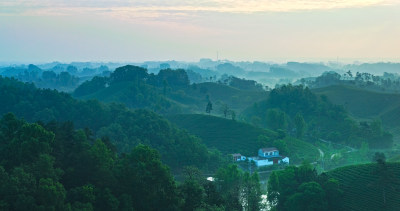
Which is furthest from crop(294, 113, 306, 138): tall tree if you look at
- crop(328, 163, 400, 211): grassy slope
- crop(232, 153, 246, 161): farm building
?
crop(328, 163, 400, 211): grassy slope

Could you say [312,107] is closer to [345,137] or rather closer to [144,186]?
[345,137]

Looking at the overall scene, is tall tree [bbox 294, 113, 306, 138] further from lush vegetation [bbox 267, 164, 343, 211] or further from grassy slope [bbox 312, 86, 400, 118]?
lush vegetation [bbox 267, 164, 343, 211]

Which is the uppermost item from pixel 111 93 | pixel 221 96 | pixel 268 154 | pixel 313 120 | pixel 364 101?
pixel 364 101

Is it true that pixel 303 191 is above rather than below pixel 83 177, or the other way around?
below

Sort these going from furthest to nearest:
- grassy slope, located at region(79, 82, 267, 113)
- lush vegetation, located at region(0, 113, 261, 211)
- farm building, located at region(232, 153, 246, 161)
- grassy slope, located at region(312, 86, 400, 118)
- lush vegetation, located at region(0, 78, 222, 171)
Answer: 1. grassy slope, located at region(79, 82, 267, 113)
2. grassy slope, located at region(312, 86, 400, 118)
3. farm building, located at region(232, 153, 246, 161)
4. lush vegetation, located at region(0, 78, 222, 171)
5. lush vegetation, located at region(0, 113, 261, 211)

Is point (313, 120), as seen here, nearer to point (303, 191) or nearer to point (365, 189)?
point (365, 189)

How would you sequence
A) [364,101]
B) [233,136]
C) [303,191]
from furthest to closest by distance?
[364,101] → [233,136] → [303,191]

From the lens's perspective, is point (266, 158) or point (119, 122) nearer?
point (266, 158)

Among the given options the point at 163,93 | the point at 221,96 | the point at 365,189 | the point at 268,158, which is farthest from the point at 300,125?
the point at 221,96

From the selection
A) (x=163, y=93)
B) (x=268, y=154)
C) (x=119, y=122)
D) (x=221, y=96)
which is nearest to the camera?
(x=268, y=154)
